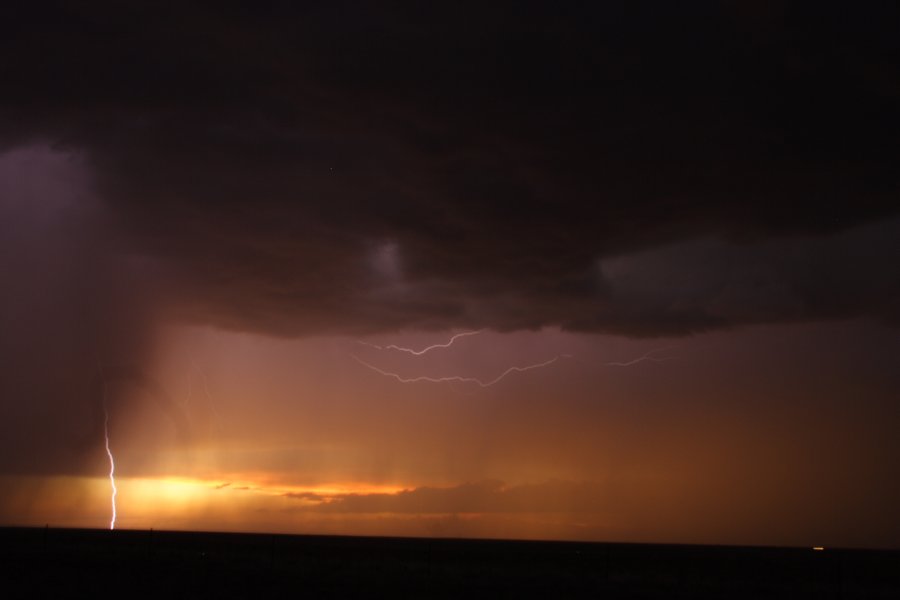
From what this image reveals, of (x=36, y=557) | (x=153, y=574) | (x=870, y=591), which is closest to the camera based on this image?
(x=153, y=574)

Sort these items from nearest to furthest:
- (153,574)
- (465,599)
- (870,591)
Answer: (465,599) < (153,574) < (870,591)

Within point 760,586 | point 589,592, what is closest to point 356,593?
point 589,592

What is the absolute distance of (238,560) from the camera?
37219mm

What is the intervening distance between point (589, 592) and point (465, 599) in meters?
4.99

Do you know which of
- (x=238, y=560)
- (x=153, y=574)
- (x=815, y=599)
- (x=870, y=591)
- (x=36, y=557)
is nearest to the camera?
(x=815, y=599)

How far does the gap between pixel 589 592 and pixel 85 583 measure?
15.1m

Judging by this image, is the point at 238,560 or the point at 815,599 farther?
the point at 238,560

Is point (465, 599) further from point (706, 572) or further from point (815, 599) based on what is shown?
point (706, 572)

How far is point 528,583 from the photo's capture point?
93.2 feet

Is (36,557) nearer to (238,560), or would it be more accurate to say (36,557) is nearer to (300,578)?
(238,560)

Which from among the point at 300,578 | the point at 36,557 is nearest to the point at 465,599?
the point at 300,578

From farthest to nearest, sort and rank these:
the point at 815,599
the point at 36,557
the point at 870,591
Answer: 1. the point at 36,557
2. the point at 870,591
3. the point at 815,599

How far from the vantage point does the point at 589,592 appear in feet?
83.9

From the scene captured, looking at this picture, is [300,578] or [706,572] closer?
[300,578]
